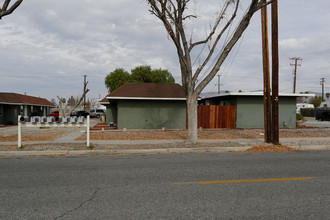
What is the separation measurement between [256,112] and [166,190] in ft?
60.7

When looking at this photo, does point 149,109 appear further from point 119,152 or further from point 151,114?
point 119,152

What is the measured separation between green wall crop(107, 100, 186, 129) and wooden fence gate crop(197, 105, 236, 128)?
148 cm

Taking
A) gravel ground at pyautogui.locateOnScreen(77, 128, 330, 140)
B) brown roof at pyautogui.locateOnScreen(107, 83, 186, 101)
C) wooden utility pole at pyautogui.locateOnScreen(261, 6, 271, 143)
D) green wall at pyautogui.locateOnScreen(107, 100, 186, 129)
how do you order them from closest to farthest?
wooden utility pole at pyautogui.locateOnScreen(261, 6, 271, 143) → gravel ground at pyautogui.locateOnScreen(77, 128, 330, 140) → brown roof at pyautogui.locateOnScreen(107, 83, 186, 101) → green wall at pyautogui.locateOnScreen(107, 100, 186, 129)

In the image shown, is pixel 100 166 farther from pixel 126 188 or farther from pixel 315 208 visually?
pixel 315 208

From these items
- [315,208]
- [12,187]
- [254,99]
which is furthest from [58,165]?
[254,99]

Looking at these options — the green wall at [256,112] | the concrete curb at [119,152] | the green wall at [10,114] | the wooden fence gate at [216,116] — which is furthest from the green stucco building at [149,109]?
the green wall at [10,114]

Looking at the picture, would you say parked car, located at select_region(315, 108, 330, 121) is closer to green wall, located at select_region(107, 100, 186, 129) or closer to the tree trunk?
green wall, located at select_region(107, 100, 186, 129)

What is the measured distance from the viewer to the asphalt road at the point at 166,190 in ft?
12.6

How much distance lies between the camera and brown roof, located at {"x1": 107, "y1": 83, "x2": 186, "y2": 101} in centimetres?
1980

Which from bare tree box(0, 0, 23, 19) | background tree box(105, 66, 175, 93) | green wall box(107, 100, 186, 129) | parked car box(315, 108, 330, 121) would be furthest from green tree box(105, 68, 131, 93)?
bare tree box(0, 0, 23, 19)

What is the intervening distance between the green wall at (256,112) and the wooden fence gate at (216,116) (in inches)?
22.8

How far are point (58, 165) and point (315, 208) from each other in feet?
21.6

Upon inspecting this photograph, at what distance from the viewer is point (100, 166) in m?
7.36

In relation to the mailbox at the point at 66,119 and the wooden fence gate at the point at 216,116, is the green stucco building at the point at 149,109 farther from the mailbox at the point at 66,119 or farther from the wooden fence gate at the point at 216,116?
the mailbox at the point at 66,119
